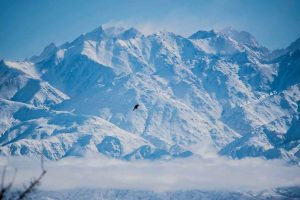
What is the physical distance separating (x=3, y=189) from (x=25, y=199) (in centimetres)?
115

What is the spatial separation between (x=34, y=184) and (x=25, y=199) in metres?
0.84

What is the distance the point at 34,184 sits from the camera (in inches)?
897

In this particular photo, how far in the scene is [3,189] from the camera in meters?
21.4

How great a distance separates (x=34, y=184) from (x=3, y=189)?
1661mm

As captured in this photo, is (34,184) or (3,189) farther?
(34,184)

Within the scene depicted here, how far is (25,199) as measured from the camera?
22.2 meters
